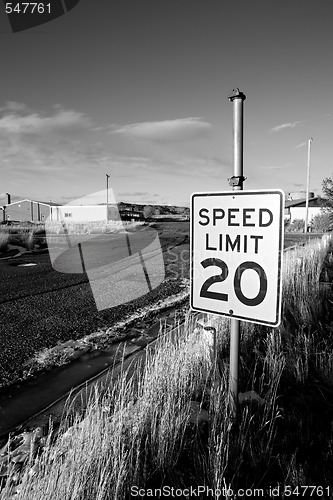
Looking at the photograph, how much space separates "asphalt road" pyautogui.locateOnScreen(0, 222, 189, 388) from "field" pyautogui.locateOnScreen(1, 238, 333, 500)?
6.15ft

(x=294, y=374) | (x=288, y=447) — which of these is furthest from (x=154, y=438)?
(x=294, y=374)

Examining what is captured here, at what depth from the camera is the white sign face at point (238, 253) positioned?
2.04 m

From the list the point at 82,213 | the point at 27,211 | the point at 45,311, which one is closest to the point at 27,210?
the point at 27,211

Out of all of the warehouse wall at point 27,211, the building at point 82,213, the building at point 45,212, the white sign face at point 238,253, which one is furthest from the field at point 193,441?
the warehouse wall at point 27,211

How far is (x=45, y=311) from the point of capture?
609 centimetres

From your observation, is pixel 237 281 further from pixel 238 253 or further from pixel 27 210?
pixel 27 210

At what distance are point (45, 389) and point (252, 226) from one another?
2.73 meters

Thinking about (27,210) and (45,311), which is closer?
(45,311)

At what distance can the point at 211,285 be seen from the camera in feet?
7.69

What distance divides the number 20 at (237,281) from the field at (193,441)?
0.77m

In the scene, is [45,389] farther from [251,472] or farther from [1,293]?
[1,293]

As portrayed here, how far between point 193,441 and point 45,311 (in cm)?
440

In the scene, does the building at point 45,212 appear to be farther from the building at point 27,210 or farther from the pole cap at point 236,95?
the pole cap at point 236,95

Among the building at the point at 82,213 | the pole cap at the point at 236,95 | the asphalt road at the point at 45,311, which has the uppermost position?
the building at the point at 82,213
